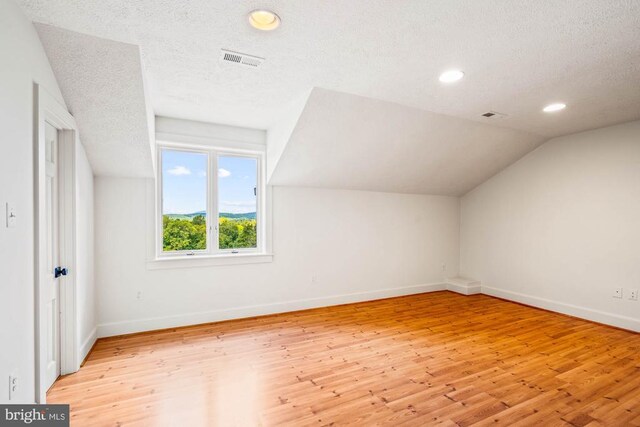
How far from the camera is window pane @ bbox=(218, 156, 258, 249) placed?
408 centimetres

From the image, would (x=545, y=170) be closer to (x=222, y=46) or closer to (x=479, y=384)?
(x=479, y=384)

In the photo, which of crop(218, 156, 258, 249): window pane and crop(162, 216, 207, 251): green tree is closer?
A: crop(162, 216, 207, 251): green tree

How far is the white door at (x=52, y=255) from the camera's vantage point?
2377 millimetres

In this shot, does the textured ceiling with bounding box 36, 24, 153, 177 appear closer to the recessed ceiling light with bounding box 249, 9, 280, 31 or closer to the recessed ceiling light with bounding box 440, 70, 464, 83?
the recessed ceiling light with bounding box 249, 9, 280, 31

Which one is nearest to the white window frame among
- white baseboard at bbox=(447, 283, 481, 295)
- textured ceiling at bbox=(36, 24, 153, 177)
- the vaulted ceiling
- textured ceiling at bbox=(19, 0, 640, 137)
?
the vaulted ceiling

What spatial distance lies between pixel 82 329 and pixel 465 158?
493 centimetres

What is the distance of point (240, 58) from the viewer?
7.71 ft

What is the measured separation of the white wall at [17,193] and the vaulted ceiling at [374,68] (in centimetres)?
26

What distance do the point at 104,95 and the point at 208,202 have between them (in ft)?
5.63

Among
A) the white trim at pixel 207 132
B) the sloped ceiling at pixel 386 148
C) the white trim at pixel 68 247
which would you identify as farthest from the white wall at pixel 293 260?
the white trim at pixel 68 247

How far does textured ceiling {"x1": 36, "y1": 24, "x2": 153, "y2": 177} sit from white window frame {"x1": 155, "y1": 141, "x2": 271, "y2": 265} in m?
0.58

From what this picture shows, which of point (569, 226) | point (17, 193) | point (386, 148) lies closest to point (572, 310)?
point (569, 226)

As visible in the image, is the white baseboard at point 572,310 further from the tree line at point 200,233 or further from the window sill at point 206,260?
the tree line at point 200,233

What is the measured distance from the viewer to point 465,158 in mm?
4566
